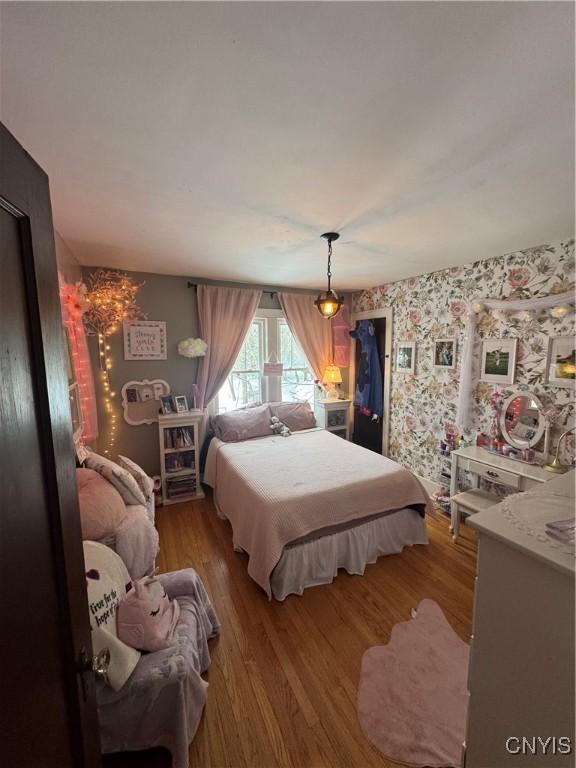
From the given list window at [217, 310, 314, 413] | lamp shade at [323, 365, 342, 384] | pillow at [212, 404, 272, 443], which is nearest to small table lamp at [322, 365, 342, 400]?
lamp shade at [323, 365, 342, 384]

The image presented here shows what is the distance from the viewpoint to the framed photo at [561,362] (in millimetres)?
2254

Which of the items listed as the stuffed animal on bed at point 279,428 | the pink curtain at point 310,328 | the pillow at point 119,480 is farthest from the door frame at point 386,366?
the pillow at point 119,480

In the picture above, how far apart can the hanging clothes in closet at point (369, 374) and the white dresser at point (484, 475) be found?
4.34 ft

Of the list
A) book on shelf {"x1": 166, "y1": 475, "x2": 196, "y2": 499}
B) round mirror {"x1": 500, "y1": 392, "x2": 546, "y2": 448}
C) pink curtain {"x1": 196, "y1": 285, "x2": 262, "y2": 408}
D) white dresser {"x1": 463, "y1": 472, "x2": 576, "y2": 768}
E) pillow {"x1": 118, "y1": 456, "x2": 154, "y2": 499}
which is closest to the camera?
white dresser {"x1": 463, "y1": 472, "x2": 576, "y2": 768}

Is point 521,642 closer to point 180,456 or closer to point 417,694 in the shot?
point 417,694

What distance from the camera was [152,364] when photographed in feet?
11.0

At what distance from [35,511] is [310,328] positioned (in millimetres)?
3726

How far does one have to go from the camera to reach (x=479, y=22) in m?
0.75

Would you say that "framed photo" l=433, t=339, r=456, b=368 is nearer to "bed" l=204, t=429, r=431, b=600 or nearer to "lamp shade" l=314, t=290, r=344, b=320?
"bed" l=204, t=429, r=431, b=600

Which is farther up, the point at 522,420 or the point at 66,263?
the point at 66,263

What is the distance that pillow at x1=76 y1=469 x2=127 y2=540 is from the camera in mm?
1587

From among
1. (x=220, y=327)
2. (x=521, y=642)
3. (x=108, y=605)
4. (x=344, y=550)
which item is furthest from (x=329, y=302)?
(x=108, y=605)

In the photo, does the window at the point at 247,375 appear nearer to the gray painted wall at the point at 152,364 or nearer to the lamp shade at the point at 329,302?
the gray painted wall at the point at 152,364

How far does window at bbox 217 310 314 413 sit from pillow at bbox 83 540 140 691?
2448 millimetres
